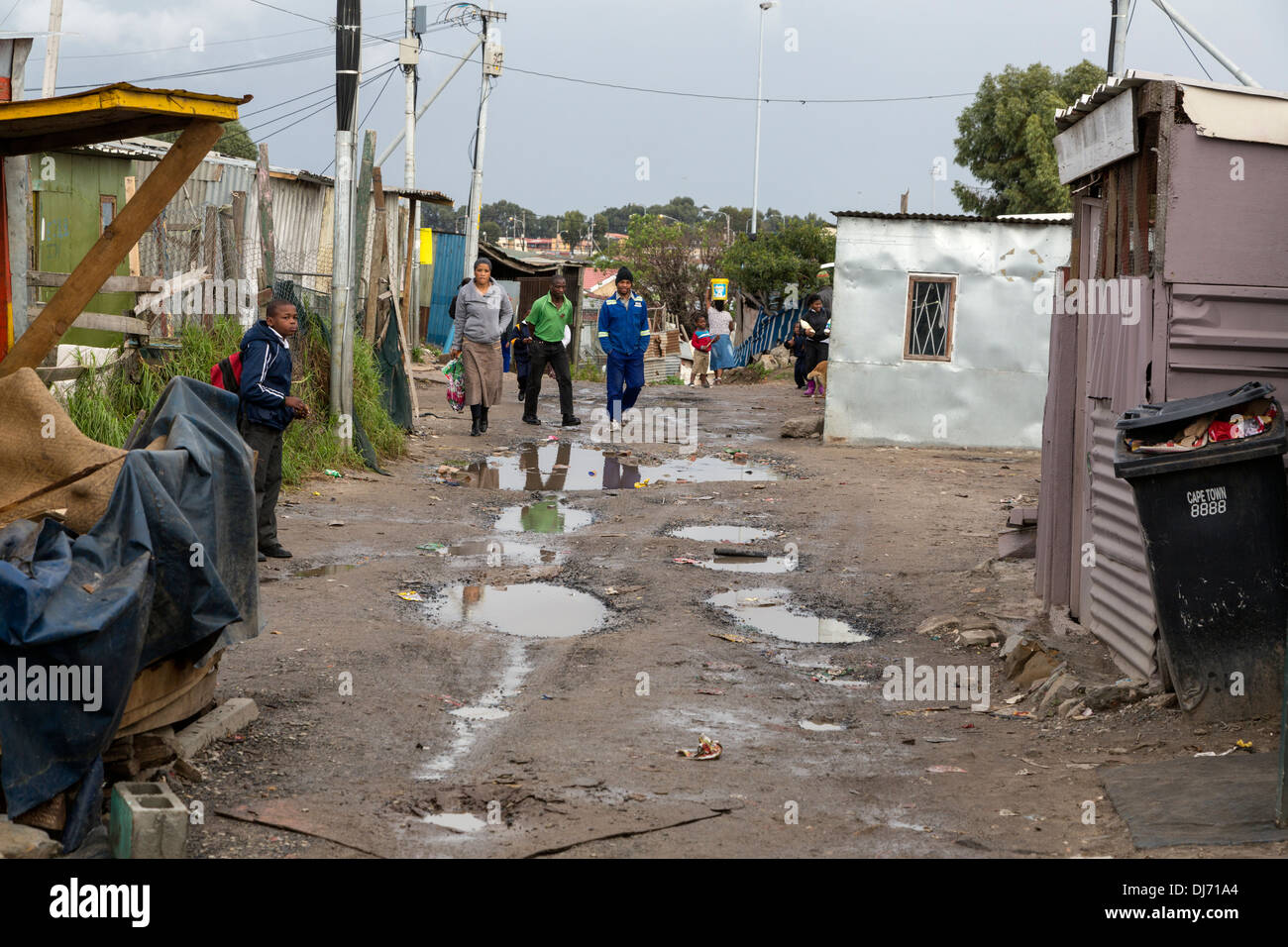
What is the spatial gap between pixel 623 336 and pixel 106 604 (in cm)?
1302

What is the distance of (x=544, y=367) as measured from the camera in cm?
1662

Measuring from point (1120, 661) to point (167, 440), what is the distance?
4639 mm

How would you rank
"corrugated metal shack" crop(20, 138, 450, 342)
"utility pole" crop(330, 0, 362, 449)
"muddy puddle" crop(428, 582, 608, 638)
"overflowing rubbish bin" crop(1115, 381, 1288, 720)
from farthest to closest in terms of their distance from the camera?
"utility pole" crop(330, 0, 362, 449) → "corrugated metal shack" crop(20, 138, 450, 342) → "muddy puddle" crop(428, 582, 608, 638) → "overflowing rubbish bin" crop(1115, 381, 1288, 720)

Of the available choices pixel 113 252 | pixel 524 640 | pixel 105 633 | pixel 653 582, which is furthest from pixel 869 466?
pixel 105 633

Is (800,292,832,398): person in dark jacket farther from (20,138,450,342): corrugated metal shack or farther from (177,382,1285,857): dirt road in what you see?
(177,382,1285,857): dirt road

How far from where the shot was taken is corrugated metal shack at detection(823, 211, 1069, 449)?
16.3 m

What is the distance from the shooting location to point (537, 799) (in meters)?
4.82

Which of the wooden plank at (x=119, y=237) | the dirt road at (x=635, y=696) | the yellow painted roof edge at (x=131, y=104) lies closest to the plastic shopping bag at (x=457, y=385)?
the dirt road at (x=635, y=696)

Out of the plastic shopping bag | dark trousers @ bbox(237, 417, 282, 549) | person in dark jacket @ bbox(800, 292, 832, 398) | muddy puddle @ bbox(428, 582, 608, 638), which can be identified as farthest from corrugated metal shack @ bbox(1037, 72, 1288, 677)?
person in dark jacket @ bbox(800, 292, 832, 398)

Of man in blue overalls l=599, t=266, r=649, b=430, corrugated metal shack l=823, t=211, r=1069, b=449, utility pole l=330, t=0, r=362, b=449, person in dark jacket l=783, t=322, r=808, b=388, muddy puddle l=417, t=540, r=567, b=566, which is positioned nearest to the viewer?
muddy puddle l=417, t=540, r=567, b=566

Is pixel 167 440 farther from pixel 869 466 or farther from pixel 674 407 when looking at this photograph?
pixel 674 407

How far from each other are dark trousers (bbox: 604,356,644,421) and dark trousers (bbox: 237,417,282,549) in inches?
338

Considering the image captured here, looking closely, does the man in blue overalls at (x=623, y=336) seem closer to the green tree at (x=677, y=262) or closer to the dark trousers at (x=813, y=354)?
the dark trousers at (x=813, y=354)

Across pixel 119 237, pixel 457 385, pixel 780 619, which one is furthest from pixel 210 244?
pixel 780 619
